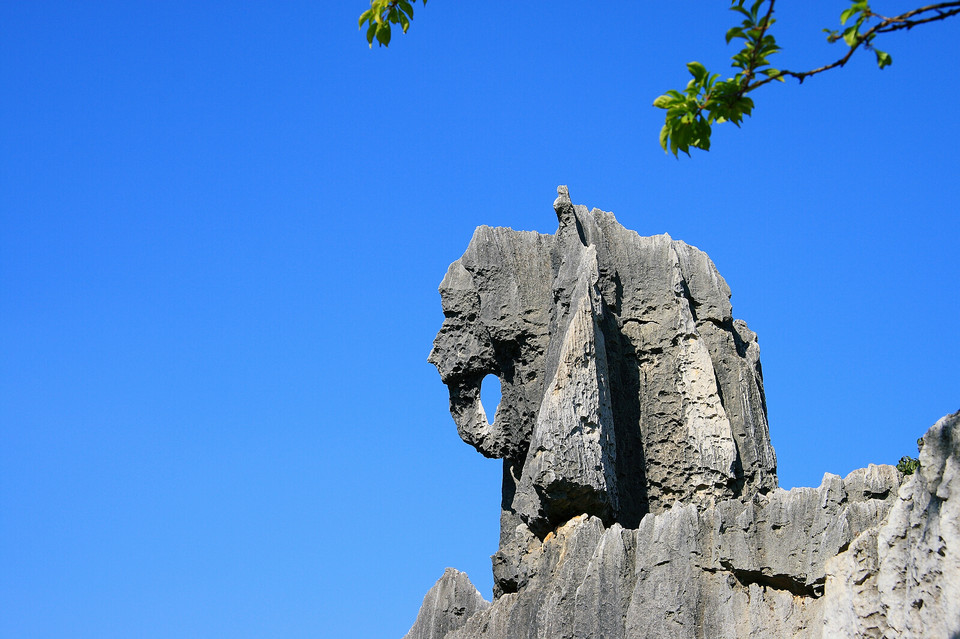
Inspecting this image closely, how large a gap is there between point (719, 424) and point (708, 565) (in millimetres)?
3260

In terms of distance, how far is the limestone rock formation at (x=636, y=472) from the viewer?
39.8 feet

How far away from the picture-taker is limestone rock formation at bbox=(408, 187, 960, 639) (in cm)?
1213

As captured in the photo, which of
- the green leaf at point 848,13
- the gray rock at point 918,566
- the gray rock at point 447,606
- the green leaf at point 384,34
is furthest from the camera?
the gray rock at point 447,606

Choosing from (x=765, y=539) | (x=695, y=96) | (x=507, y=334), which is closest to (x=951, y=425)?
(x=695, y=96)

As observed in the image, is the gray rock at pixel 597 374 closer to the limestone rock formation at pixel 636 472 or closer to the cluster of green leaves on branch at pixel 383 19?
the limestone rock formation at pixel 636 472

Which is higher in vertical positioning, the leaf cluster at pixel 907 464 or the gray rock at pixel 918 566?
the leaf cluster at pixel 907 464

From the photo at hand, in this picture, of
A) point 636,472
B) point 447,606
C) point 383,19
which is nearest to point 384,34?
point 383,19

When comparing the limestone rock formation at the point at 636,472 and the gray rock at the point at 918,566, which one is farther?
the limestone rock formation at the point at 636,472

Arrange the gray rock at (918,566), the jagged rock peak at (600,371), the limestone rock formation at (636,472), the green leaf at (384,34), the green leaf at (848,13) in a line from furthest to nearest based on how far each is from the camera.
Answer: the jagged rock peak at (600,371)
the limestone rock formation at (636,472)
the green leaf at (384,34)
the gray rock at (918,566)
the green leaf at (848,13)

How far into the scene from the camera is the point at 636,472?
15734 mm

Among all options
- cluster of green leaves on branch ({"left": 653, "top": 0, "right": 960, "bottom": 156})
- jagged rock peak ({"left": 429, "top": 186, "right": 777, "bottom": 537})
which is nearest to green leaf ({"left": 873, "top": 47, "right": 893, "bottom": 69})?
cluster of green leaves on branch ({"left": 653, "top": 0, "right": 960, "bottom": 156})

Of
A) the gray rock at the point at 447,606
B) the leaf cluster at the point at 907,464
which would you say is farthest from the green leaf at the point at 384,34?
the leaf cluster at the point at 907,464

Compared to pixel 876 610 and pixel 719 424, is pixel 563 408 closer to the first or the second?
pixel 719 424

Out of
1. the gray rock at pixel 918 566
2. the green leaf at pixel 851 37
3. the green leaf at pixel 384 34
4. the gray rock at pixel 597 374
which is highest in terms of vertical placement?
the gray rock at pixel 597 374
